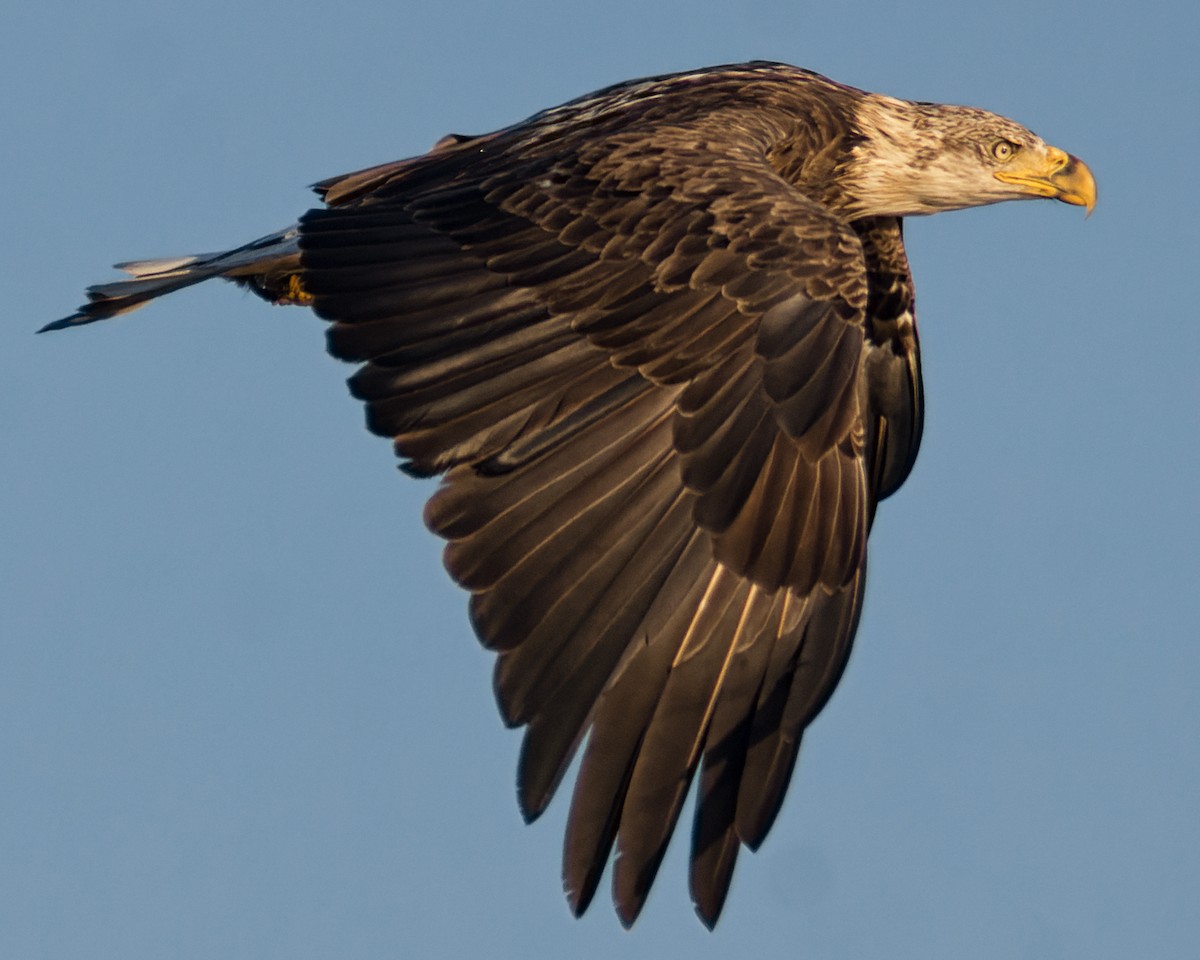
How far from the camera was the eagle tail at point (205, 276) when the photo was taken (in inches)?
307

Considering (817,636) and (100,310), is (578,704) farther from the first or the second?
(100,310)

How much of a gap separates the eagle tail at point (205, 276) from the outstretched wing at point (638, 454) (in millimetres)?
922

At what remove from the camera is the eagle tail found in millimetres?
7789

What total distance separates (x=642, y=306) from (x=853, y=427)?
30.5 inches

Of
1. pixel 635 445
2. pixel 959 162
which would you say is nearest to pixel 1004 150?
pixel 959 162

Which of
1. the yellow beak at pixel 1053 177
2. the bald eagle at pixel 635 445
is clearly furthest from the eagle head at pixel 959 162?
the bald eagle at pixel 635 445

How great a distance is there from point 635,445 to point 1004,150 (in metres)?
2.99

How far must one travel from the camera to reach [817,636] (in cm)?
655

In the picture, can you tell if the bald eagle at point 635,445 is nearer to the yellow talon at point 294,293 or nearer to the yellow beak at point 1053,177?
the yellow talon at point 294,293

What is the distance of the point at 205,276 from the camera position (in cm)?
791

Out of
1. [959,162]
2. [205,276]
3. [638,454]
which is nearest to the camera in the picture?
[638,454]

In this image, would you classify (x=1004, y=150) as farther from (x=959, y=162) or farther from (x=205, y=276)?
A: (x=205, y=276)

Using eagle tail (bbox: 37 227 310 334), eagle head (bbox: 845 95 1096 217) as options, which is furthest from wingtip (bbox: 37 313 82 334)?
eagle head (bbox: 845 95 1096 217)

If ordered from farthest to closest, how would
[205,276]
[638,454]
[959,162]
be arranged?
[959,162]
[205,276]
[638,454]
